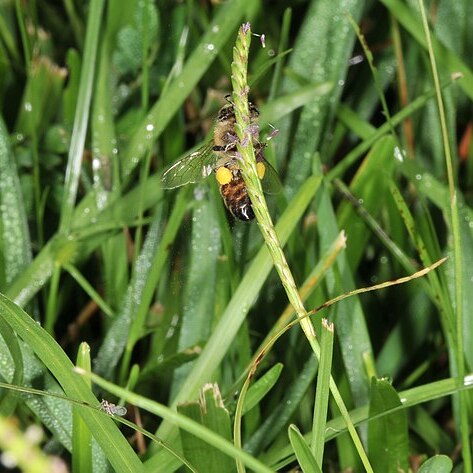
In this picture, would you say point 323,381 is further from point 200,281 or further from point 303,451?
point 200,281

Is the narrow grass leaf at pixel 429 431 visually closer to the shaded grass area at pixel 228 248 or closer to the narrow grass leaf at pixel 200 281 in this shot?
the shaded grass area at pixel 228 248

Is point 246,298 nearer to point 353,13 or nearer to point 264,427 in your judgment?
point 264,427

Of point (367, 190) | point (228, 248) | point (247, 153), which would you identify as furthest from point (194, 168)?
point (367, 190)

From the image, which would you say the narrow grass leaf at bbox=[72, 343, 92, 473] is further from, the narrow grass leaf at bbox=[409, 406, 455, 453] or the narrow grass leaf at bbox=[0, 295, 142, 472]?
the narrow grass leaf at bbox=[409, 406, 455, 453]

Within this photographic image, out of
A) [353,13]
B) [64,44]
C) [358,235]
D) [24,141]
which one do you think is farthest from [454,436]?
[64,44]

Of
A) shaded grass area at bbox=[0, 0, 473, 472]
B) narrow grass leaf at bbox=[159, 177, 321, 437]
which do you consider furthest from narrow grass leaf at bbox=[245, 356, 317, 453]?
narrow grass leaf at bbox=[159, 177, 321, 437]

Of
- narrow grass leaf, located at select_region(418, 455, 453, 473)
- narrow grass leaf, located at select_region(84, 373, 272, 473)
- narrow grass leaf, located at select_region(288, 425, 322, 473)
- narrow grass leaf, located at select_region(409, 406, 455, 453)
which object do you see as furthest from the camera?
narrow grass leaf, located at select_region(409, 406, 455, 453)

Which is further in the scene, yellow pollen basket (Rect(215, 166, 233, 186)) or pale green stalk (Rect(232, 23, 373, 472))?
yellow pollen basket (Rect(215, 166, 233, 186))
